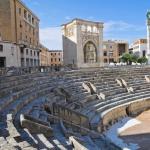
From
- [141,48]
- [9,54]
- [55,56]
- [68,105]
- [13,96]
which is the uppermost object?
[141,48]

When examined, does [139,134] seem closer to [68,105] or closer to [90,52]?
[68,105]

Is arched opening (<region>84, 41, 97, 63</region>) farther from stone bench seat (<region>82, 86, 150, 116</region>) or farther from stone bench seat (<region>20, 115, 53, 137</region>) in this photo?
stone bench seat (<region>20, 115, 53, 137</region>)

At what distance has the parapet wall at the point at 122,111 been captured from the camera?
1968 centimetres

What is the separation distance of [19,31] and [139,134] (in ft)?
84.4

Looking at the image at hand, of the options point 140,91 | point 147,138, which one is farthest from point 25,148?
point 140,91

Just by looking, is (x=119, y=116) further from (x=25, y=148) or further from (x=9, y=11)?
(x=9, y=11)

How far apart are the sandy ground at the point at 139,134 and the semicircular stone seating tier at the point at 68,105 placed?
1.49 m

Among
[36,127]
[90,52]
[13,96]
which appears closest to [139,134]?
[13,96]

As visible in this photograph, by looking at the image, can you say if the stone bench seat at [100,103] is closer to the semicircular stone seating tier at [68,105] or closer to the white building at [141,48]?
the semicircular stone seating tier at [68,105]

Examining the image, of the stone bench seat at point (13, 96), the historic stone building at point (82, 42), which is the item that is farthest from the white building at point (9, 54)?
the stone bench seat at point (13, 96)

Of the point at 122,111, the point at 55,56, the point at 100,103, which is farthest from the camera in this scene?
the point at 55,56

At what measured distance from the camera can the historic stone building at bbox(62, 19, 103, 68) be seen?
52031mm

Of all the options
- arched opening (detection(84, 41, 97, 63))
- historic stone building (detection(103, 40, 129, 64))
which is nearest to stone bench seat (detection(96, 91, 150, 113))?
arched opening (detection(84, 41, 97, 63))

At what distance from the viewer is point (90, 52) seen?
56562 mm
